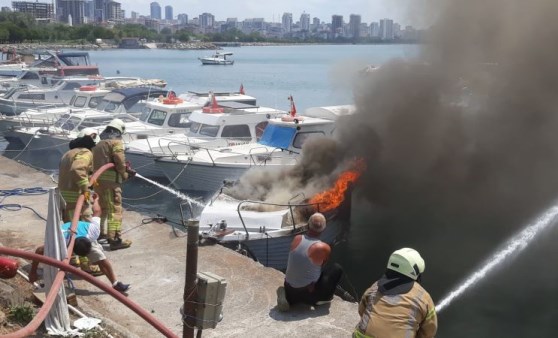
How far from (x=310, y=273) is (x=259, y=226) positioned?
4.65 metres

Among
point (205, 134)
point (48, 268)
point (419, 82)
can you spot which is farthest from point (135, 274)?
point (205, 134)

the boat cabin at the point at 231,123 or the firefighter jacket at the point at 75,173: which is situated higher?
the firefighter jacket at the point at 75,173

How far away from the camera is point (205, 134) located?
20.3 m

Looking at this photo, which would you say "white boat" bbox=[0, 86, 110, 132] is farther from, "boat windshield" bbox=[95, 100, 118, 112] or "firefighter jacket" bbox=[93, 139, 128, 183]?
"firefighter jacket" bbox=[93, 139, 128, 183]

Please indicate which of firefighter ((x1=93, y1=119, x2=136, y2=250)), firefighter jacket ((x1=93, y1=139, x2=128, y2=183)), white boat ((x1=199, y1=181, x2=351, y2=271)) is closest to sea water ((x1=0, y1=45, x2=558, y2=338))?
white boat ((x1=199, y1=181, x2=351, y2=271))

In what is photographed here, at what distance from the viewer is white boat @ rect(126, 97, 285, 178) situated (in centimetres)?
1991

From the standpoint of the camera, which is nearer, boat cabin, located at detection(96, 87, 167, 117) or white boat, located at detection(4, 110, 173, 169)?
white boat, located at detection(4, 110, 173, 169)

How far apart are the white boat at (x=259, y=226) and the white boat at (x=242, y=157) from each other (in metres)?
5.32

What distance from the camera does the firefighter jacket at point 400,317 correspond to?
4.27 metres

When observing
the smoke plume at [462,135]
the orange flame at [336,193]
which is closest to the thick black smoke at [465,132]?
the smoke plume at [462,135]

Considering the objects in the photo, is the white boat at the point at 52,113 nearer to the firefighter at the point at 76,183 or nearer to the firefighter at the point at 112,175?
the firefighter at the point at 112,175

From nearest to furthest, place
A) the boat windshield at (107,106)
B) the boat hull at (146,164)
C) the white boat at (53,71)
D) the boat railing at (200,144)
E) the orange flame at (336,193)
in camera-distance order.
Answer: the orange flame at (336,193)
the boat railing at (200,144)
the boat hull at (146,164)
the boat windshield at (107,106)
the white boat at (53,71)

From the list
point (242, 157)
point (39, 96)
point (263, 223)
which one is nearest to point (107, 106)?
point (39, 96)

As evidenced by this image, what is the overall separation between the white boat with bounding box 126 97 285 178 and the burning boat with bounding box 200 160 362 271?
7.18 m
